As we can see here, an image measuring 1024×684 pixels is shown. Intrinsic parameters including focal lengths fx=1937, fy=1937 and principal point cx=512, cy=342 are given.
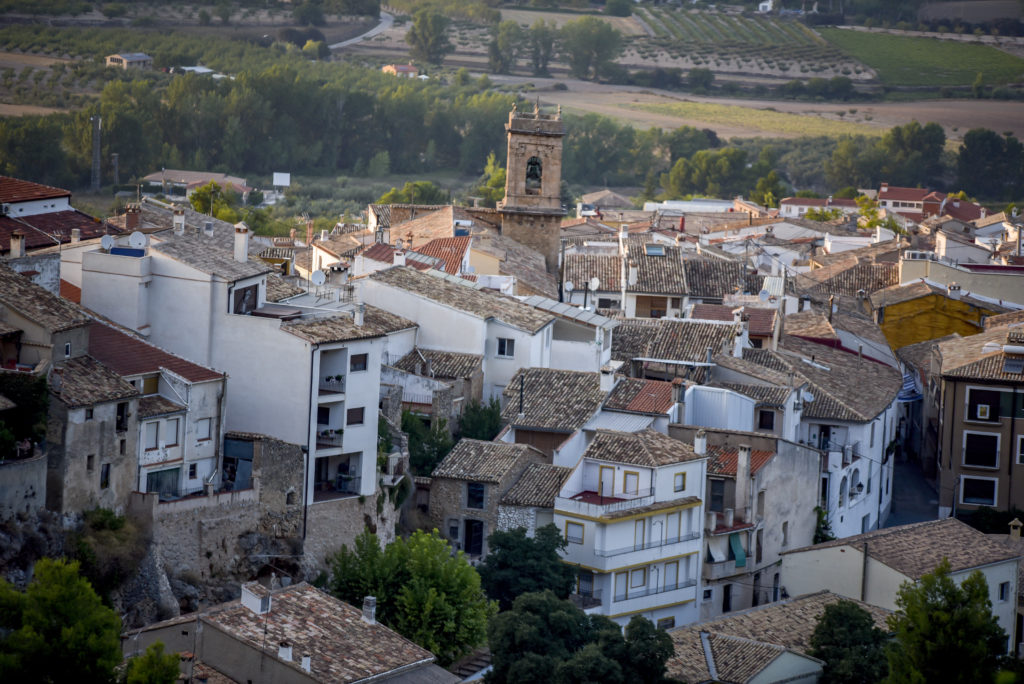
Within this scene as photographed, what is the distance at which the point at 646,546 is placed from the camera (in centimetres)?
3969

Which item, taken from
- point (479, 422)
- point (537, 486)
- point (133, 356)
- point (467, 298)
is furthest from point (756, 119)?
point (133, 356)

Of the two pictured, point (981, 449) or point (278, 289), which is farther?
point (981, 449)

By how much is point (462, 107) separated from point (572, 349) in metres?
99.5

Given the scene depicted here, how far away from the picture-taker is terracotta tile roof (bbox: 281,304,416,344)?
37.6 metres

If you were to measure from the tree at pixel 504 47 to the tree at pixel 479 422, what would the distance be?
143 m

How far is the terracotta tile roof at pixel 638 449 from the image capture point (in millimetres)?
39969

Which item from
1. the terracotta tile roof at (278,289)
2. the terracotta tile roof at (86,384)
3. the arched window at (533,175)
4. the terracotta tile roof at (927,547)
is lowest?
the terracotta tile roof at (927,547)

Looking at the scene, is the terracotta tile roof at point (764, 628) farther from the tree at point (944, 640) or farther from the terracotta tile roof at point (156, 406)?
the terracotta tile roof at point (156, 406)

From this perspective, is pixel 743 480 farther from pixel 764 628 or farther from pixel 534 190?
pixel 534 190

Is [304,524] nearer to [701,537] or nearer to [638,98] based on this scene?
[701,537]

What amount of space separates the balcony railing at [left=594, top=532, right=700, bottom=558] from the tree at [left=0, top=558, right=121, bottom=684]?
1315 cm

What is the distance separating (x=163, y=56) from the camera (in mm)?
144375

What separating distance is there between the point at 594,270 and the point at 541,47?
13474 centimetres

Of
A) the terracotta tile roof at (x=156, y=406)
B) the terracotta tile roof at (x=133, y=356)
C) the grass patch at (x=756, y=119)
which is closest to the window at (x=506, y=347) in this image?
the terracotta tile roof at (x=133, y=356)
